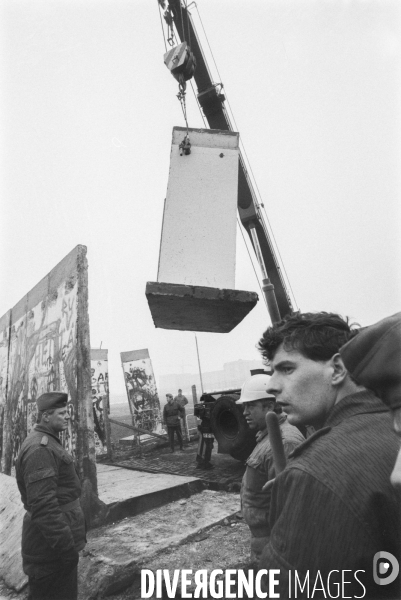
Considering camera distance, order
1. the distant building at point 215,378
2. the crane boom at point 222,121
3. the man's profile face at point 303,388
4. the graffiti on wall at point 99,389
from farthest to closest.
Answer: the distant building at point 215,378 → the graffiti on wall at point 99,389 → the crane boom at point 222,121 → the man's profile face at point 303,388

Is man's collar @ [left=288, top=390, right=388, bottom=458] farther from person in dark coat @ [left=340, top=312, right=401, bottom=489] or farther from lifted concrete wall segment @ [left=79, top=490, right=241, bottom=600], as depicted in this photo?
lifted concrete wall segment @ [left=79, top=490, right=241, bottom=600]

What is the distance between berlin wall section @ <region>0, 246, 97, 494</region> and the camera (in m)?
4.41

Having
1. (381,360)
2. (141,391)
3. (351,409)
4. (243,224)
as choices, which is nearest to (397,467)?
(381,360)

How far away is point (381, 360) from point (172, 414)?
36.0ft

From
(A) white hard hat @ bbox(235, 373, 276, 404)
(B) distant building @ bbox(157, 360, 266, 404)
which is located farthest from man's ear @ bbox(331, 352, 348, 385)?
(B) distant building @ bbox(157, 360, 266, 404)

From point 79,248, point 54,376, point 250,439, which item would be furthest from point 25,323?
point 250,439

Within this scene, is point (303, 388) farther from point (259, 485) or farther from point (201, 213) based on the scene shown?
point (201, 213)

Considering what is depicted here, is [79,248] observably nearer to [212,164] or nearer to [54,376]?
[54,376]

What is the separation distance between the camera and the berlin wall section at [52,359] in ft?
14.5

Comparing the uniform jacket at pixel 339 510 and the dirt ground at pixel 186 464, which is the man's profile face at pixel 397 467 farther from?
the dirt ground at pixel 186 464

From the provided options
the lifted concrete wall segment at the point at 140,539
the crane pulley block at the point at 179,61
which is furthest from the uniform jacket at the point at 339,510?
the crane pulley block at the point at 179,61

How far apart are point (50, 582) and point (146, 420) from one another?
35.4 feet

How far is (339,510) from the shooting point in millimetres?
850

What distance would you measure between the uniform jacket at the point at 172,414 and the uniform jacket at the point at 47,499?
8377mm
